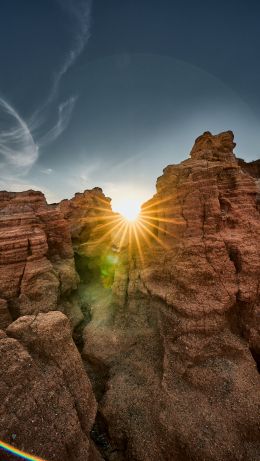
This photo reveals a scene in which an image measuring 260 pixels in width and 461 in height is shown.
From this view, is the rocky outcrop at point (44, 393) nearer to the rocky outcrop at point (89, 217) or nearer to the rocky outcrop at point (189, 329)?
the rocky outcrop at point (189, 329)

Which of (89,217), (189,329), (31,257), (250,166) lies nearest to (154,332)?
(189,329)

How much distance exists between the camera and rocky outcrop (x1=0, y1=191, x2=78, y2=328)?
53.2 feet

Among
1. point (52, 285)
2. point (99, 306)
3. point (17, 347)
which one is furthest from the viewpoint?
point (99, 306)

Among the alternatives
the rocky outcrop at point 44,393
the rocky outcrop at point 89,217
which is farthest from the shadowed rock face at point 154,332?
the rocky outcrop at point 89,217

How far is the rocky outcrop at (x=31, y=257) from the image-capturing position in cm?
1622

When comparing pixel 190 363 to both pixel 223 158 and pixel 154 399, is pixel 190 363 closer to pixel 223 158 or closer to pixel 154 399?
pixel 154 399

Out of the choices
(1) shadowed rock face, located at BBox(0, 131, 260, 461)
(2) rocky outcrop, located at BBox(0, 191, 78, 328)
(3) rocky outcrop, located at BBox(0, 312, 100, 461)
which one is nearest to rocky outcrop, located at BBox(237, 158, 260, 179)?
(1) shadowed rock face, located at BBox(0, 131, 260, 461)

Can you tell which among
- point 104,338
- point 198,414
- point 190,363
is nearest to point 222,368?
point 190,363

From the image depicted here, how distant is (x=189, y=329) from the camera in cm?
1351

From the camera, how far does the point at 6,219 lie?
61.6 ft

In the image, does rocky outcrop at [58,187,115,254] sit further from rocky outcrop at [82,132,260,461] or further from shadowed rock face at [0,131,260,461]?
rocky outcrop at [82,132,260,461]

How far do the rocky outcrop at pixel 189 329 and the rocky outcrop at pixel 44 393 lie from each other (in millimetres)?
3554

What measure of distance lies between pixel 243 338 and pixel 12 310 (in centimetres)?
1625

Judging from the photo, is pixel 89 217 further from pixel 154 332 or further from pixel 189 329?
pixel 189 329
